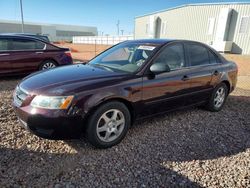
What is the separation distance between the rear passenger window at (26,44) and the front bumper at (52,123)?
4.94m

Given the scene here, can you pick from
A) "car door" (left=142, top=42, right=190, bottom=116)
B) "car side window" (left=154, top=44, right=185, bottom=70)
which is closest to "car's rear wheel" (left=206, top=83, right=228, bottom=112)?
"car door" (left=142, top=42, right=190, bottom=116)

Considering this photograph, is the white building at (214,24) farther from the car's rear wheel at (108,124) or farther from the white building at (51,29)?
the white building at (51,29)

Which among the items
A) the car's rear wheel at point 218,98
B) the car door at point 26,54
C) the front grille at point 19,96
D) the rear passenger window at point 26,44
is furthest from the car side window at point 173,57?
the rear passenger window at point 26,44

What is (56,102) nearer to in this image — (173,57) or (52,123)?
(52,123)

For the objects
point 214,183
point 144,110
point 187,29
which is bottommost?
point 214,183

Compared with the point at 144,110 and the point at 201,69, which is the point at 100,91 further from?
the point at 201,69

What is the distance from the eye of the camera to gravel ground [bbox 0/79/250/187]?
2.46 metres

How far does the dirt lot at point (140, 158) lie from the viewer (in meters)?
2.46

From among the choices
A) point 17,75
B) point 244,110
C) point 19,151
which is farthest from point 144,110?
point 17,75

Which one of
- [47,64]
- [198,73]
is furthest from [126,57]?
[47,64]

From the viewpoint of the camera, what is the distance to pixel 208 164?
2.83 metres

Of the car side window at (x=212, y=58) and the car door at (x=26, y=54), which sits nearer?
the car side window at (x=212, y=58)

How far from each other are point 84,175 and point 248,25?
2137cm

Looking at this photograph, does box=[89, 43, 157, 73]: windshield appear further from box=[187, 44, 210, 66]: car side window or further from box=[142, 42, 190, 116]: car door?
box=[187, 44, 210, 66]: car side window
